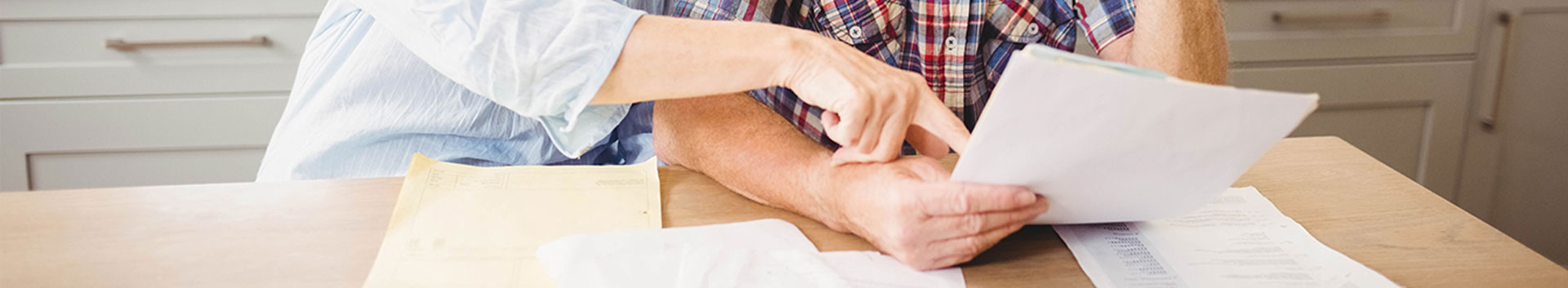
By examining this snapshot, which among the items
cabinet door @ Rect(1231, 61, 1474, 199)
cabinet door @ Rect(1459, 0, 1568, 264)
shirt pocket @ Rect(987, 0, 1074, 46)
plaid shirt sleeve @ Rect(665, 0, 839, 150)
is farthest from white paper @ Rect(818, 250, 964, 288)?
cabinet door @ Rect(1459, 0, 1568, 264)

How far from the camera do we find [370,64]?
863 mm

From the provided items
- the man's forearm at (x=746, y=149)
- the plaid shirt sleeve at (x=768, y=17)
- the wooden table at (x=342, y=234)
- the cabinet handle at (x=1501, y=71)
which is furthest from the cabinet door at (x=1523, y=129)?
the man's forearm at (x=746, y=149)

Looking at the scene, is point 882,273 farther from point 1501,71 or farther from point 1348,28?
point 1501,71

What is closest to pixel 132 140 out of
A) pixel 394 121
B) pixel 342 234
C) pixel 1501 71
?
pixel 394 121

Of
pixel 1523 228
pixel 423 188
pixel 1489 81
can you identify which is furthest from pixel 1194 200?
pixel 1523 228

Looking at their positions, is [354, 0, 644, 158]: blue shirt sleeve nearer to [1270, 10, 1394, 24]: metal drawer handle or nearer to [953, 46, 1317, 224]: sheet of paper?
[953, 46, 1317, 224]: sheet of paper

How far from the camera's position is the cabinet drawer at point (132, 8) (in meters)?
1.57

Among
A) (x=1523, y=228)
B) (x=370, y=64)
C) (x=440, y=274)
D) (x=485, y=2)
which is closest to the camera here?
(x=440, y=274)

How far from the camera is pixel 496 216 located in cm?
65

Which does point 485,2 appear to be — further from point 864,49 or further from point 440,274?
point 864,49

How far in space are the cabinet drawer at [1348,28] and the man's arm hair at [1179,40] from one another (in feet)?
3.08

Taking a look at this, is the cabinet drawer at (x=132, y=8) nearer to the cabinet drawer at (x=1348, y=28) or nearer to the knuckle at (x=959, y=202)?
the knuckle at (x=959, y=202)

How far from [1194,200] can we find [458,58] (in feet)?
1.44

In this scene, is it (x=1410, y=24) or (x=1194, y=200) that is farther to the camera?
(x=1410, y=24)
